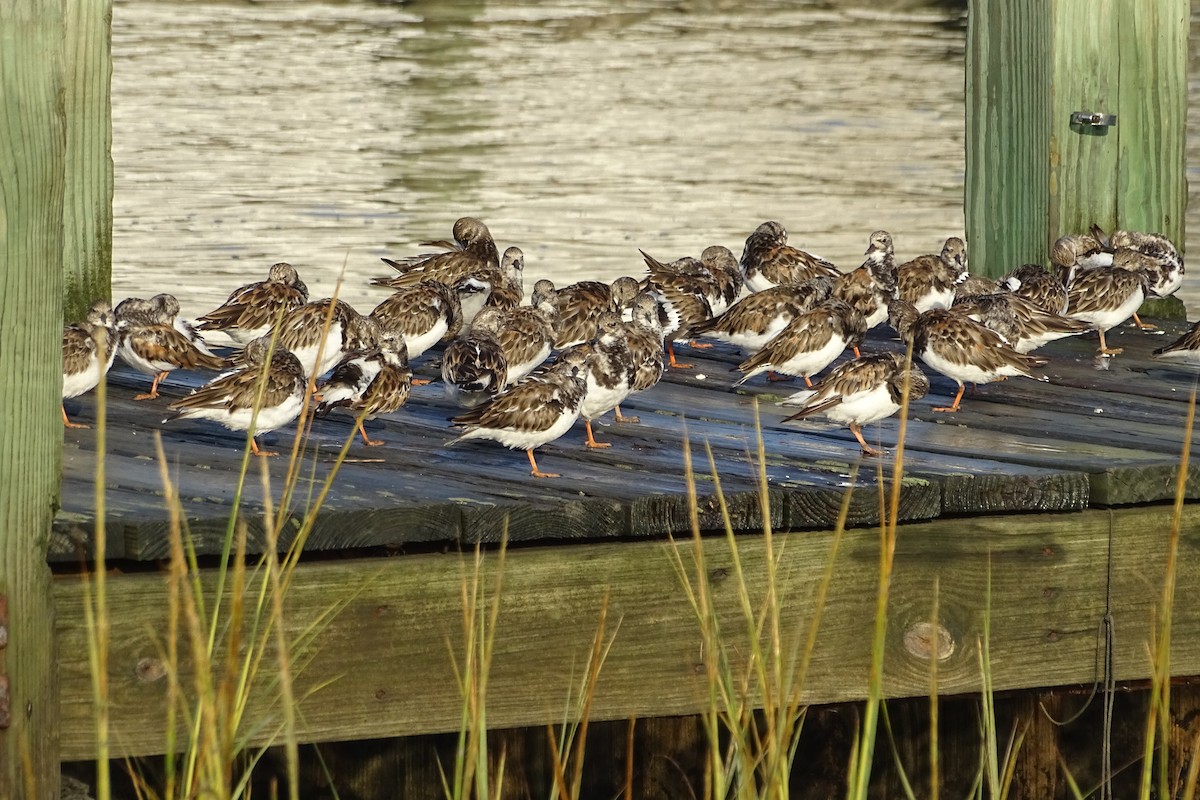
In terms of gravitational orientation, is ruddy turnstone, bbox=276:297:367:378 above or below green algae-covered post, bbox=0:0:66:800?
below

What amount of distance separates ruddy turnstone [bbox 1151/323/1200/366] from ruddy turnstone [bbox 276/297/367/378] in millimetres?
3372

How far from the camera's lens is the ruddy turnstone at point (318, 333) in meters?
7.55

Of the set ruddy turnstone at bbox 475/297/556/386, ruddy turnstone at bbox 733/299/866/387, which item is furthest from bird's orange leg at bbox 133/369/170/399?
ruddy turnstone at bbox 733/299/866/387

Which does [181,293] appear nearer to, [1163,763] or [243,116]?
[243,116]

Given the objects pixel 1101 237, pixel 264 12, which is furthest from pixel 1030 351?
pixel 264 12

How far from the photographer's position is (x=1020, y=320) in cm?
752

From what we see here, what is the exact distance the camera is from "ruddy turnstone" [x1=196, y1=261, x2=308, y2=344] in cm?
753

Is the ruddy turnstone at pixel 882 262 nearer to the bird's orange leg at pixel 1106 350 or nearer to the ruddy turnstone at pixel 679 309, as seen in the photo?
the ruddy turnstone at pixel 679 309

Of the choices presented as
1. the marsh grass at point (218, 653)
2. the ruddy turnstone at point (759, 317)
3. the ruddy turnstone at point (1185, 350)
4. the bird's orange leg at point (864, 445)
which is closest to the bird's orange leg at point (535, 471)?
the marsh grass at point (218, 653)

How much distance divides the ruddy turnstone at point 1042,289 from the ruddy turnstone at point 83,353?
3906mm

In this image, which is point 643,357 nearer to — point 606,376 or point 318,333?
point 606,376

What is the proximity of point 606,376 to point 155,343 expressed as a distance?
73.3 inches

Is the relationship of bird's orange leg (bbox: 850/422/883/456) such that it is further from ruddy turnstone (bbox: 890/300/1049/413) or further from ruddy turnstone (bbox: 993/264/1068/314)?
ruddy turnstone (bbox: 993/264/1068/314)

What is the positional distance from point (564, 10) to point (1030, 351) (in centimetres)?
277
